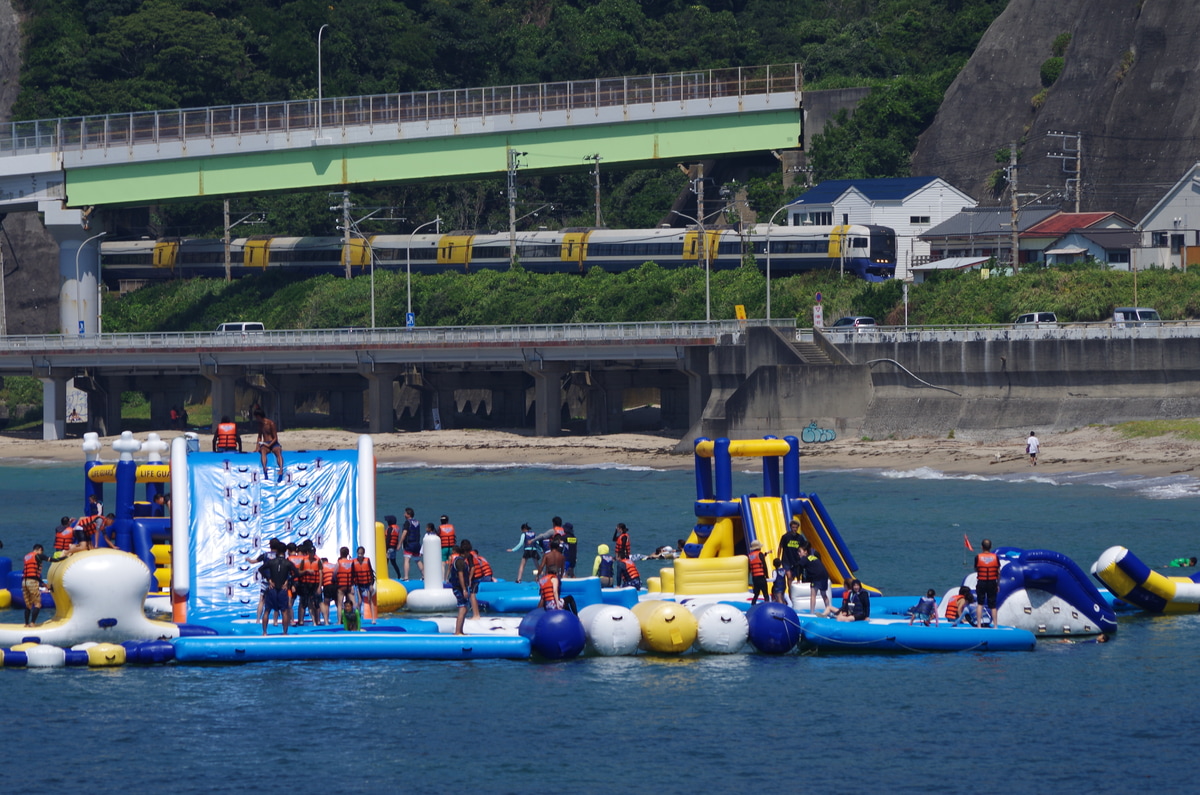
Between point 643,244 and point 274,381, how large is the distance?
70.9ft

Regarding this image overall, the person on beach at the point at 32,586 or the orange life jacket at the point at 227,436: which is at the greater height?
the orange life jacket at the point at 227,436

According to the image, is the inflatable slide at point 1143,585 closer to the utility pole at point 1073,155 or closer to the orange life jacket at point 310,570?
the orange life jacket at point 310,570

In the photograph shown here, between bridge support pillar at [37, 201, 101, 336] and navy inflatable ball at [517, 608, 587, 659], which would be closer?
navy inflatable ball at [517, 608, 587, 659]

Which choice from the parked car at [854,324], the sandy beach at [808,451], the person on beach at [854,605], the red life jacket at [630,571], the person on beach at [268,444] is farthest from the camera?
the parked car at [854,324]

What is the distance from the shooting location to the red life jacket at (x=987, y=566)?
28.0m

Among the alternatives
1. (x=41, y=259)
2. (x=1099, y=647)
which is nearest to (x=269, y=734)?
(x=1099, y=647)

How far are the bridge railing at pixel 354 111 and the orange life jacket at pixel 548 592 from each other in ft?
189

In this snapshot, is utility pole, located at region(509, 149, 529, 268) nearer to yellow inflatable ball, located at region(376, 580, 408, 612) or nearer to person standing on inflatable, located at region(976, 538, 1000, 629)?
yellow inflatable ball, located at region(376, 580, 408, 612)

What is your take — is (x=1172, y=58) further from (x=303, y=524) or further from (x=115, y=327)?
(x=303, y=524)

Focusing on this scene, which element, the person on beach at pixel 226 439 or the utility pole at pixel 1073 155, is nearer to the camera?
the person on beach at pixel 226 439

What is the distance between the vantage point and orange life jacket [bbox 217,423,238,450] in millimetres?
31594

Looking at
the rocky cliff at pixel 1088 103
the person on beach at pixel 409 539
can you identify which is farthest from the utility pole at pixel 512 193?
the person on beach at pixel 409 539

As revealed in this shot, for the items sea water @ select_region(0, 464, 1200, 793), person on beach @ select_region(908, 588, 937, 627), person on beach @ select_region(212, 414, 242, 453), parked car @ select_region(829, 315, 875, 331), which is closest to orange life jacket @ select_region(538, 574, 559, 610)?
sea water @ select_region(0, 464, 1200, 793)

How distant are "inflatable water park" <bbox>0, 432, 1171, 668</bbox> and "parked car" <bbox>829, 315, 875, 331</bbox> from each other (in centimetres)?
3656
